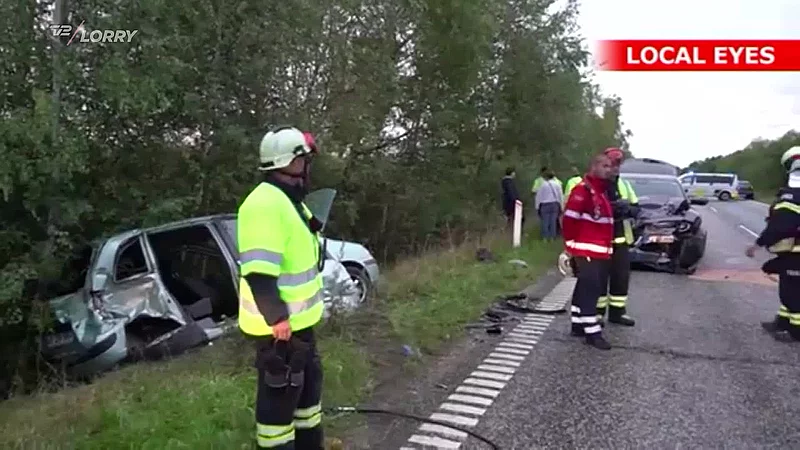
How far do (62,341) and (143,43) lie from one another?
3.23 meters

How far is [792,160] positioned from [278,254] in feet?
18.0

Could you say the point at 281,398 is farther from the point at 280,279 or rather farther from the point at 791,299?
the point at 791,299

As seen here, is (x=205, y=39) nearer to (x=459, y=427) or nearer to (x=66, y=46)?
(x=66, y=46)

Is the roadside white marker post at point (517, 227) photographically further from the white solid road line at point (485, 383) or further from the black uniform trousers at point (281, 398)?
the black uniform trousers at point (281, 398)

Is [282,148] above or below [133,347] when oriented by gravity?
above

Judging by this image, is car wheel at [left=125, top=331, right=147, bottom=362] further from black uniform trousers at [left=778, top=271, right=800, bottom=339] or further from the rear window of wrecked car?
black uniform trousers at [left=778, top=271, right=800, bottom=339]

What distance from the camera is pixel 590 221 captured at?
6953 millimetres

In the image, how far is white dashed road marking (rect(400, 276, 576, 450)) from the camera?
4.56 metres

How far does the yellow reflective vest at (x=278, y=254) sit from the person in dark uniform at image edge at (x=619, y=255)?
427 centimetres

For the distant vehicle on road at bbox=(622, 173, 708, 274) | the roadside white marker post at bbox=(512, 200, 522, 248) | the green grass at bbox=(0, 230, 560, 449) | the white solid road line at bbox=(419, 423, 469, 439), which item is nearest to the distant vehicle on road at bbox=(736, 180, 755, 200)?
the roadside white marker post at bbox=(512, 200, 522, 248)

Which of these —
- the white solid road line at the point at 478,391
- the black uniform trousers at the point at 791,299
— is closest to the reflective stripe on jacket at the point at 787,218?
the black uniform trousers at the point at 791,299

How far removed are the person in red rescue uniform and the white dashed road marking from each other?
0.53 m

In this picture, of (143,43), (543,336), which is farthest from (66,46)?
(543,336)

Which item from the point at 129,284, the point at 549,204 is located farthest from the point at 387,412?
the point at 549,204
